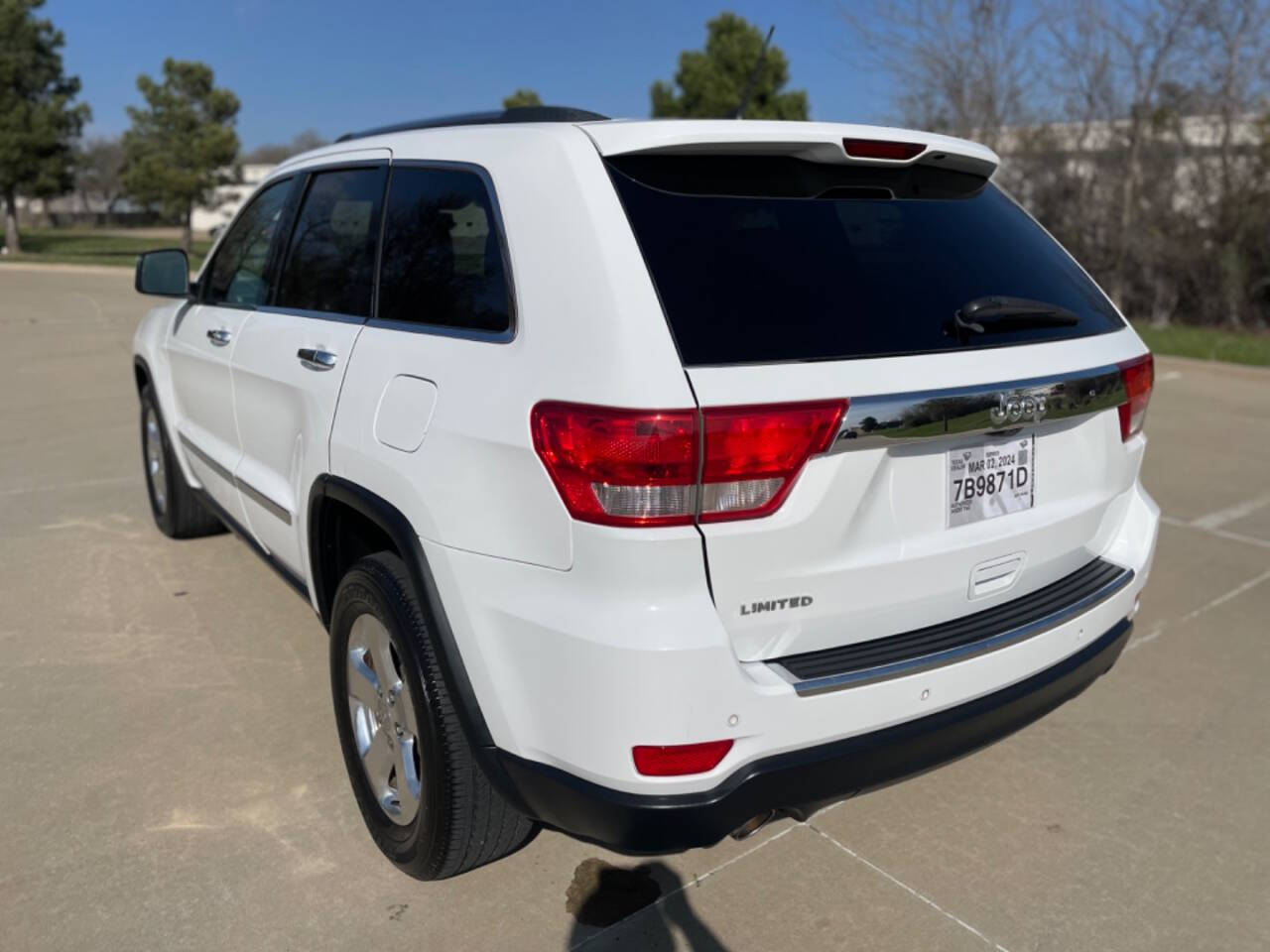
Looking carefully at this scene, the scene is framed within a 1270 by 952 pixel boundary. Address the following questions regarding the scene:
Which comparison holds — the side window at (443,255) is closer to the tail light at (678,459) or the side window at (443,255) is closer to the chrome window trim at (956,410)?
the tail light at (678,459)

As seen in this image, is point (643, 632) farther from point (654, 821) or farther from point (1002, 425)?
point (1002, 425)

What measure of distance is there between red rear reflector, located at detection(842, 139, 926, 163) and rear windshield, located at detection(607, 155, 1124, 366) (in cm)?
6

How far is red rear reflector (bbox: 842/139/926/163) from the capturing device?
2443 mm

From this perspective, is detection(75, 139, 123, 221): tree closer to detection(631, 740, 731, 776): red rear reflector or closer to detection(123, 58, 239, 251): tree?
detection(123, 58, 239, 251): tree

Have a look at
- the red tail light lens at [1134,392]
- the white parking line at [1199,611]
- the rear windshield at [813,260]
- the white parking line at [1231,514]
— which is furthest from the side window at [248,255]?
the white parking line at [1231,514]

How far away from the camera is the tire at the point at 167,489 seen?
5000mm

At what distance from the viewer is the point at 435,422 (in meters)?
2.38

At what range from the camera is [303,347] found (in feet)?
10.3

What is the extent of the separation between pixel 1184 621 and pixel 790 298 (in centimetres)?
311

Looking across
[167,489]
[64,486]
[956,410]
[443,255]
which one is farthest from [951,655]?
[64,486]

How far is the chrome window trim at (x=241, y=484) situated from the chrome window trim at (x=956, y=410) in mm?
1895

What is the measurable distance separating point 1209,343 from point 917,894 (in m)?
12.2

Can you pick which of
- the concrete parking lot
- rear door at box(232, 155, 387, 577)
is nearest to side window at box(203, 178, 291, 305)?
rear door at box(232, 155, 387, 577)

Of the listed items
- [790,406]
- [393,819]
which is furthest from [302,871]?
[790,406]
